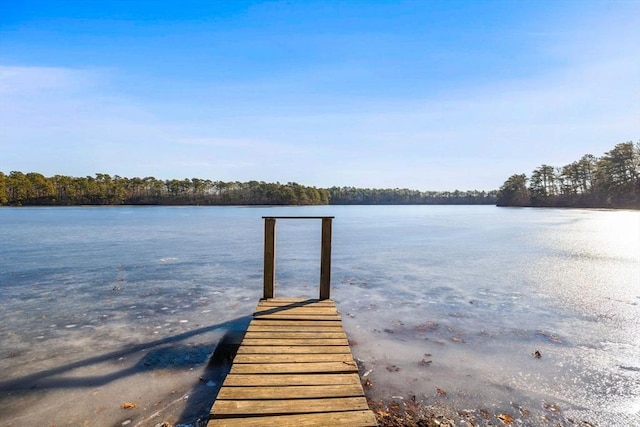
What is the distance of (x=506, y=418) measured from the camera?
3730 millimetres

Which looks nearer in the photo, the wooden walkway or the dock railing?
the wooden walkway

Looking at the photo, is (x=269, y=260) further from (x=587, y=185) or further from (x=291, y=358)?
(x=587, y=185)

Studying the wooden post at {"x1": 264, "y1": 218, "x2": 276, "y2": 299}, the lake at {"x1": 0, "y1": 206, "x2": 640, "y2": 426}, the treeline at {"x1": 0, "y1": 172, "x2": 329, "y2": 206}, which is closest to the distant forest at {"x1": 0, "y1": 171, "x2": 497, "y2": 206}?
the treeline at {"x1": 0, "y1": 172, "x2": 329, "y2": 206}

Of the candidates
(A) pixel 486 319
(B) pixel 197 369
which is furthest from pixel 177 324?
(A) pixel 486 319

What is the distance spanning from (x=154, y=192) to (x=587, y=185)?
136m

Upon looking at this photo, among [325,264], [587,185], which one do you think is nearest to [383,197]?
[587,185]

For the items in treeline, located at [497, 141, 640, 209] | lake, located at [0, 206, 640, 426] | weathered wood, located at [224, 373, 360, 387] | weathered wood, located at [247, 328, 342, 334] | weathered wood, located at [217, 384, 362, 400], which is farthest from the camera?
treeline, located at [497, 141, 640, 209]

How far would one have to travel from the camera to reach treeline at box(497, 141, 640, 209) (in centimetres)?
7956

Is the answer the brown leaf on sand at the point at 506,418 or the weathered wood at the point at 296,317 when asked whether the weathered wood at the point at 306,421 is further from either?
the weathered wood at the point at 296,317

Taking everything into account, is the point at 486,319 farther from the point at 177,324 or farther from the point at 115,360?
the point at 115,360

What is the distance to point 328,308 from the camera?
19.5 feet

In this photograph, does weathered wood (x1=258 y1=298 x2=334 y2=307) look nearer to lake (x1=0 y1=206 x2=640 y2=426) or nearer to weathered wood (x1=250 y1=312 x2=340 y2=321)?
weathered wood (x1=250 y1=312 x2=340 y2=321)

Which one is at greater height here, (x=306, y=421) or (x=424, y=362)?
(x=306, y=421)

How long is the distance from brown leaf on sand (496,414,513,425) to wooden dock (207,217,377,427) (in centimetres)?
160
